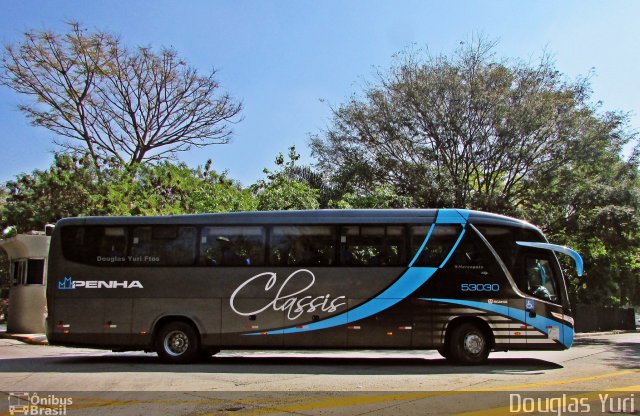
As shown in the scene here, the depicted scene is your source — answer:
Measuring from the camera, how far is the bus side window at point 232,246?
42.2ft

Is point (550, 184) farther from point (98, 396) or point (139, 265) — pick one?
point (98, 396)

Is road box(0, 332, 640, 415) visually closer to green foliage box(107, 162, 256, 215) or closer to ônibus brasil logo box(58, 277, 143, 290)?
ônibus brasil logo box(58, 277, 143, 290)

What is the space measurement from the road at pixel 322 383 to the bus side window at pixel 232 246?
232cm

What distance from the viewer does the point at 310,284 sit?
498 inches

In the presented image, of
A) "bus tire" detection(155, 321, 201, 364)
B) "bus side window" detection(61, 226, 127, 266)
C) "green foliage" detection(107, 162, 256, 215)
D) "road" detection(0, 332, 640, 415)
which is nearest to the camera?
"road" detection(0, 332, 640, 415)

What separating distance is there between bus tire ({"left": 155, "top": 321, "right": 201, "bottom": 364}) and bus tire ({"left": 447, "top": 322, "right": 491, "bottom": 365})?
18.7 ft

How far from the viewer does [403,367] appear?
12172 millimetres

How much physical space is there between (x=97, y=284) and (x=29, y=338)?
817 cm

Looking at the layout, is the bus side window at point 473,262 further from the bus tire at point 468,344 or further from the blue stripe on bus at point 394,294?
the bus tire at point 468,344

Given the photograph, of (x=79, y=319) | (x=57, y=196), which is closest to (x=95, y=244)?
(x=79, y=319)

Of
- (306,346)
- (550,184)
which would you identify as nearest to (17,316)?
A: (306,346)

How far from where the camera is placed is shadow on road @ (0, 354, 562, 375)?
37.6 feet

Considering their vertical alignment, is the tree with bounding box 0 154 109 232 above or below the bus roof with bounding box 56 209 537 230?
above

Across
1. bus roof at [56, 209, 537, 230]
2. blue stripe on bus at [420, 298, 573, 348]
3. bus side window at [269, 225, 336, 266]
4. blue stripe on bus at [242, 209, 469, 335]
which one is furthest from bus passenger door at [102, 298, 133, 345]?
blue stripe on bus at [420, 298, 573, 348]
